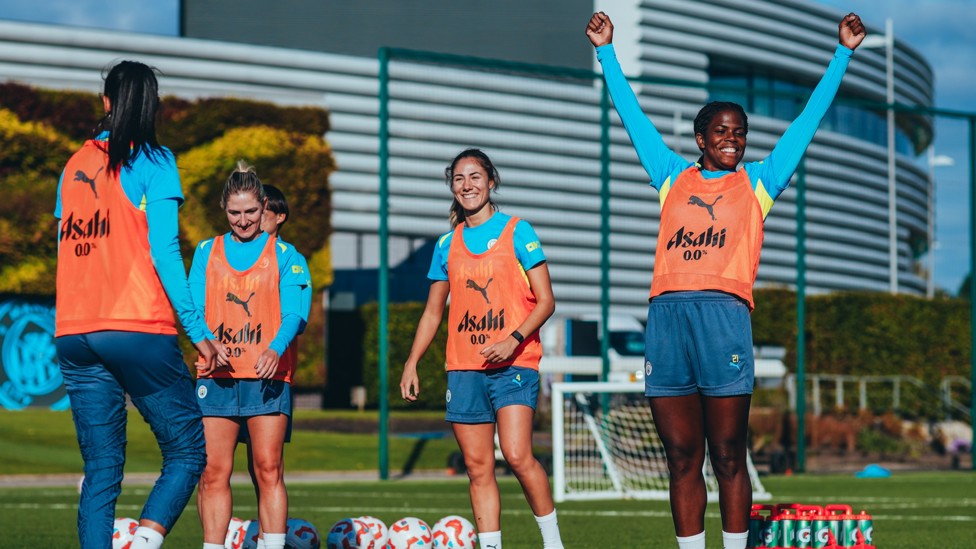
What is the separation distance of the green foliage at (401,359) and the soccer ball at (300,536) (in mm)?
15540

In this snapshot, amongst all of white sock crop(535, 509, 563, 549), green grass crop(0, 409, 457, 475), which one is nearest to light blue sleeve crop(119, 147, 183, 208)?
white sock crop(535, 509, 563, 549)

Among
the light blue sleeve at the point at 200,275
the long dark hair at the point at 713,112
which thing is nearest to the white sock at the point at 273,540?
the light blue sleeve at the point at 200,275

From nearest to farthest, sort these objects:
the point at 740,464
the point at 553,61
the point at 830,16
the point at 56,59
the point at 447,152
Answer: the point at 740,464 → the point at 447,152 → the point at 56,59 → the point at 553,61 → the point at 830,16

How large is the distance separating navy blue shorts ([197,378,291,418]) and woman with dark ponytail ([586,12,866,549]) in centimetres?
190

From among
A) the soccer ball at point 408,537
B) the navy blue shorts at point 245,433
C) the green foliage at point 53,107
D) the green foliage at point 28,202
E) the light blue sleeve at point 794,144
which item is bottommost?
the soccer ball at point 408,537

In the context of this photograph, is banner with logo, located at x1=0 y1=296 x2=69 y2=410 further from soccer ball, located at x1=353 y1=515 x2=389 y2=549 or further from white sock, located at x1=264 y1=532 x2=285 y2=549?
white sock, located at x1=264 y1=532 x2=285 y2=549

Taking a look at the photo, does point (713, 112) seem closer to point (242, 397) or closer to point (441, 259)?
point (441, 259)

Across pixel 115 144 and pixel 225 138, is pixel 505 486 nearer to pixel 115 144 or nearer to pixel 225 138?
pixel 115 144

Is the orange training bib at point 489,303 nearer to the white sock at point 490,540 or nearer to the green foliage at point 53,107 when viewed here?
the white sock at point 490,540

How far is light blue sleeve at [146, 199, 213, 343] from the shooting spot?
4914 mm

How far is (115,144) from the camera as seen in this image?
16.3 ft

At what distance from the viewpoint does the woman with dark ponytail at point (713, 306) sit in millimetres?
5391

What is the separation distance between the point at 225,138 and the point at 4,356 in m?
5.81

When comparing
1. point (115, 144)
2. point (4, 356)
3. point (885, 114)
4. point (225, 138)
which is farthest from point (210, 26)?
point (115, 144)
